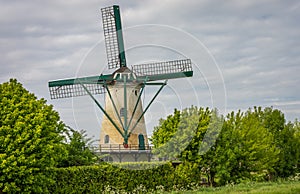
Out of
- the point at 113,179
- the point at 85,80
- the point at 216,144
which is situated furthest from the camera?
the point at 85,80

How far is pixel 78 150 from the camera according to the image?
28938 mm

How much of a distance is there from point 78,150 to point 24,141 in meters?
7.81

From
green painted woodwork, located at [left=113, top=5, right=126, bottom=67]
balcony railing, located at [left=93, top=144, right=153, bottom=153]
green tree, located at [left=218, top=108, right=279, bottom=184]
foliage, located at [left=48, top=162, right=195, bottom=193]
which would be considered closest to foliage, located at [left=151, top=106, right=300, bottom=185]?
green tree, located at [left=218, top=108, right=279, bottom=184]

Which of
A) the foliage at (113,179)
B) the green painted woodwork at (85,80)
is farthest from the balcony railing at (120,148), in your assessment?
the foliage at (113,179)

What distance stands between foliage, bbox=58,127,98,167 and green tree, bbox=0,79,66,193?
4.80 metres

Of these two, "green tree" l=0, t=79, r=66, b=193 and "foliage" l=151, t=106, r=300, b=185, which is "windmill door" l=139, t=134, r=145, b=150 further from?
"green tree" l=0, t=79, r=66, b=193

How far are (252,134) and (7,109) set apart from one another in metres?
17.9

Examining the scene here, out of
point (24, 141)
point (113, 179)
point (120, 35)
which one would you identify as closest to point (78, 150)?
point (113, 179)

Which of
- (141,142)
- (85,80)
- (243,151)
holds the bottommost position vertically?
(243,151)

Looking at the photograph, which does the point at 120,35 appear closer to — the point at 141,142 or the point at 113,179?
the point at 141,142

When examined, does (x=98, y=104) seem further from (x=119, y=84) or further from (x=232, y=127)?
(x=232, y=127)

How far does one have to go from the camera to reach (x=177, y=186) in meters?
30.8

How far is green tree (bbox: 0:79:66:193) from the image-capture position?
20.6m

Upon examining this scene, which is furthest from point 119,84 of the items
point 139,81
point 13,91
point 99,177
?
point 13,91
